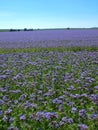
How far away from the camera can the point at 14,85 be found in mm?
8031

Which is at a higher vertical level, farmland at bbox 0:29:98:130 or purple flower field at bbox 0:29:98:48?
farmland at bbox 0:29:98:130

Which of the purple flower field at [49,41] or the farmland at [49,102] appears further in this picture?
the purple flower field at [49,41]

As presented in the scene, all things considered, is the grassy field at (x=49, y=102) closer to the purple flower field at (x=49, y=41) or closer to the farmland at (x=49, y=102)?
the farmland at (x=49, y=102)

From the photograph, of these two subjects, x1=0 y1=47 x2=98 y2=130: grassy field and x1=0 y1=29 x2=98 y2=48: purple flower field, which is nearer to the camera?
x1=0 y1=47 x2=98 y2=130: grassy field

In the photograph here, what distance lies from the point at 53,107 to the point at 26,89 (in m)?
1.45

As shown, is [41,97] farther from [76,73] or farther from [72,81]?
[76,73]

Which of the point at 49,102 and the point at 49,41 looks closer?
the point at 49,102

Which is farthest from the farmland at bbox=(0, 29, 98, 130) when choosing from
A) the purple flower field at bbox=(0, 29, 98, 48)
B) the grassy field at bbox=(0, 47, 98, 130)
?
the purple flower field at bbox=(0, 29, 98, 48)

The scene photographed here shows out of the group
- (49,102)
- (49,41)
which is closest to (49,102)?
(49,102)

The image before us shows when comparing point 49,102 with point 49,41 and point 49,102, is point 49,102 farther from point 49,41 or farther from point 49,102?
point 49,41

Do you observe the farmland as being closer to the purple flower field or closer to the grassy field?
the grassy field

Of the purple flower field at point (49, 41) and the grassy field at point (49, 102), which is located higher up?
the grassy field at point (49, 102)

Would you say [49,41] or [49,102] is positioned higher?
[49,102]

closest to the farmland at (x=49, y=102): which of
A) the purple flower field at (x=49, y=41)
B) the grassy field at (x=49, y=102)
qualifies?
the grassy field at (x=49, y=102)
